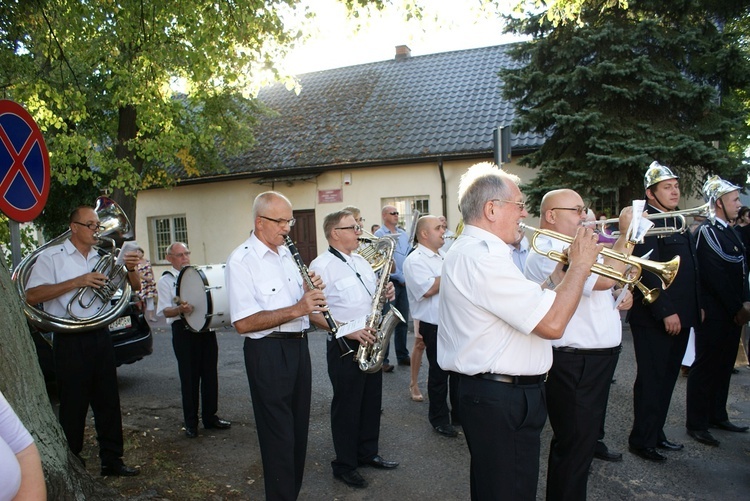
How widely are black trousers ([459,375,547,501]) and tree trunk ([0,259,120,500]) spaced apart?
7.52 feet

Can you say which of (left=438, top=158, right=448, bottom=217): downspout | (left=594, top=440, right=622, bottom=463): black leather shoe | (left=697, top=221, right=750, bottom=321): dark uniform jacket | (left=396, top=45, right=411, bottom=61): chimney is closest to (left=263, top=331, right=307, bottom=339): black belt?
(left=594, top=440, right=622, bottom=463): black leather shoe

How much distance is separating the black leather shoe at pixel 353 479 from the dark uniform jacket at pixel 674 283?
2553 mm

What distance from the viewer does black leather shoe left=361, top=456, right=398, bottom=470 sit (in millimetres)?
4758

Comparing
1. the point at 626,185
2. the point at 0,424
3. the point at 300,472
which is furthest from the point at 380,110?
the point at 0,424

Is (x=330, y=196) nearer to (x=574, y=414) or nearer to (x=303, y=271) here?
(x=303, y=271)

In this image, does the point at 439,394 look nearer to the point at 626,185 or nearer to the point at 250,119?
the point at 626,185

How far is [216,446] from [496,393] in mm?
3466

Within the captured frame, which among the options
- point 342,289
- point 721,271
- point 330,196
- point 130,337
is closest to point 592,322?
point 342,289

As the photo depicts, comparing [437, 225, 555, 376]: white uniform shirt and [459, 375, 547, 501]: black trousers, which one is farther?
[459, 375, 547, 501]: black trousers

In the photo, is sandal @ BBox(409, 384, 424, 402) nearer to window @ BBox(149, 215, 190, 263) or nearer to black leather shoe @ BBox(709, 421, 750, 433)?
black leather shoe @ BBox(709, 421, 750, 433)

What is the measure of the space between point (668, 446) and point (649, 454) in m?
0.31

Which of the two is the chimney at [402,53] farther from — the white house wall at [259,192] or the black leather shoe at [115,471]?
the black leather shoe at [115,471]

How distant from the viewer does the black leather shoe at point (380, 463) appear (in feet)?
15.6

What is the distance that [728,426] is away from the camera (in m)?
5.38
